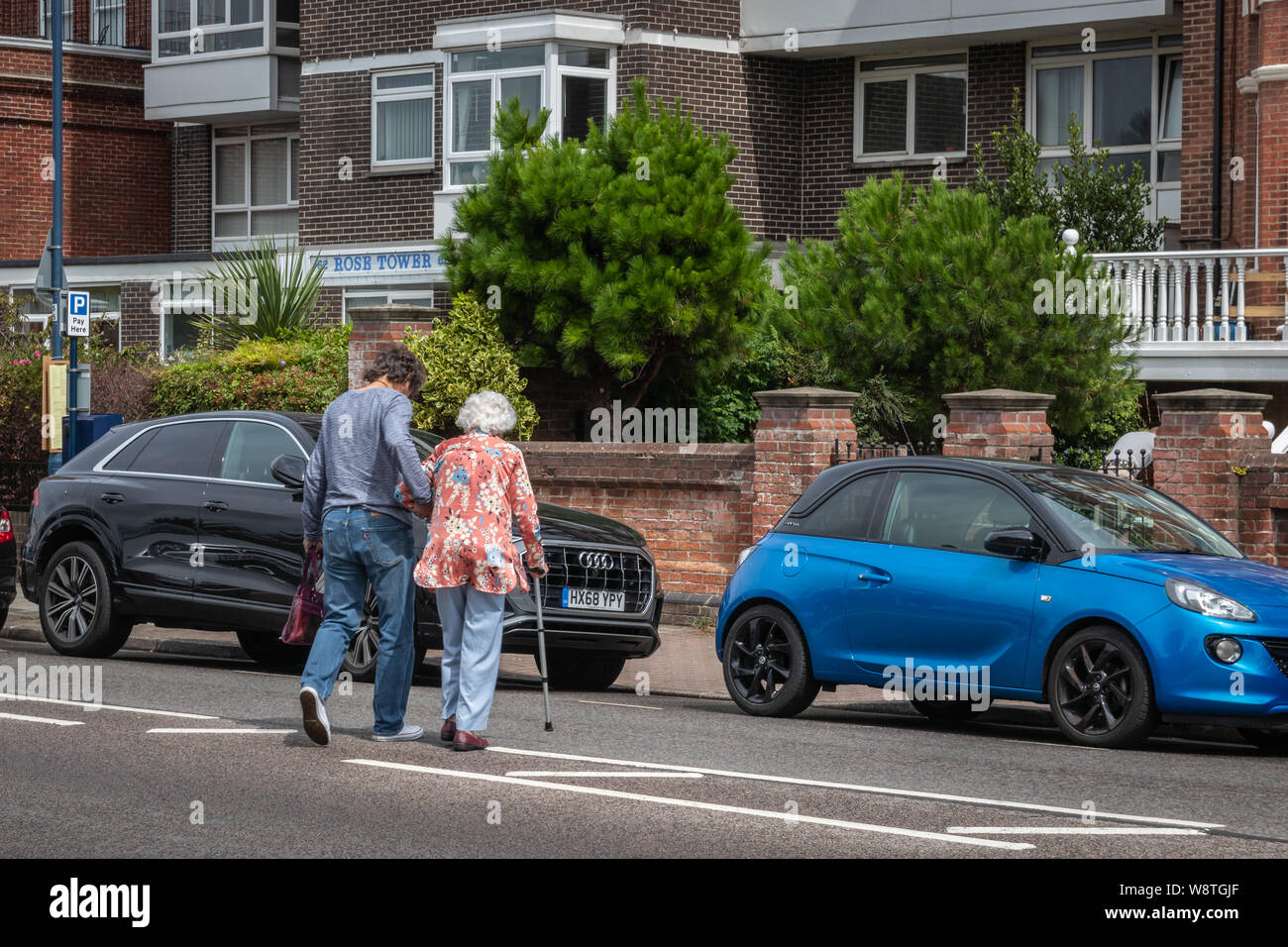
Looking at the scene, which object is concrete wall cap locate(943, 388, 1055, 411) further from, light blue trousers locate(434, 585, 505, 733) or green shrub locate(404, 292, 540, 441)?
light blue trousers locate(434, 585, 505, 733)

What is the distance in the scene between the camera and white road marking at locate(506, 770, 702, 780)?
8844 mm

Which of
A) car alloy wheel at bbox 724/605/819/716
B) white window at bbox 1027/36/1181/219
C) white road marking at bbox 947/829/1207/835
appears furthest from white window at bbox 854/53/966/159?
white road marking at bbox 947/829/1207/835

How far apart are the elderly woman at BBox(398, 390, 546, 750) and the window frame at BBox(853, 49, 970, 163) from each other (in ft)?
64.4

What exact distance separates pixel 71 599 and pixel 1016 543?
7.25 m

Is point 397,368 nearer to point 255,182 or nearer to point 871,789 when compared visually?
point 871,789

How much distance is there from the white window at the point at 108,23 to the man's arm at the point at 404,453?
3072cm

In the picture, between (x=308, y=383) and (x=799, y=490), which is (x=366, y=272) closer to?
(x=308, y=383)

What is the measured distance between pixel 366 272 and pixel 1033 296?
12647 mm

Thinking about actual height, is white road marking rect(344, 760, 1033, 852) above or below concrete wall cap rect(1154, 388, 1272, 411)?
below

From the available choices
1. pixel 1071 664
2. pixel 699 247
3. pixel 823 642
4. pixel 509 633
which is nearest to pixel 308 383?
pixel 699 247

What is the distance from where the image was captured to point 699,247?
72.5ft

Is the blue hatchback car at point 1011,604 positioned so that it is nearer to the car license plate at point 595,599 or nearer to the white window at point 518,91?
the car license plate at point 595,599

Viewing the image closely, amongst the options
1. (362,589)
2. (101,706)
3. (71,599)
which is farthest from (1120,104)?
(362,589)

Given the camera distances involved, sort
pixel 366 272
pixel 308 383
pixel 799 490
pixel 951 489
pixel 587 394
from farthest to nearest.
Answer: pixel 366 272
pixel 587 394
pixel 308 383
pixel 799 490
pixel 951 489
